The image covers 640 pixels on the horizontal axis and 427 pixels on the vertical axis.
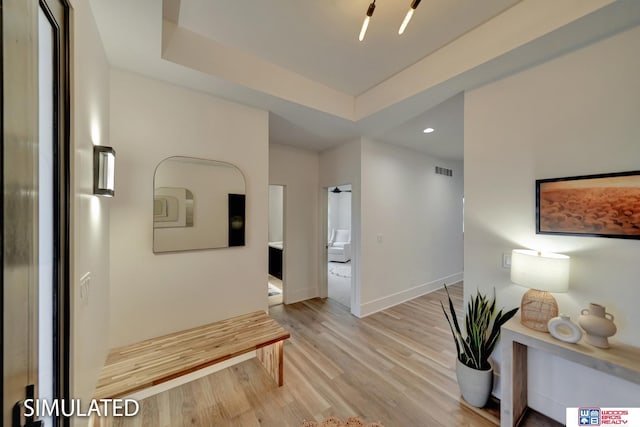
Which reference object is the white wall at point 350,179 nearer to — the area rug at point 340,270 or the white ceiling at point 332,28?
the white ceiling at point 332,28

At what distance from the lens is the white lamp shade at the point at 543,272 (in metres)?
1.52

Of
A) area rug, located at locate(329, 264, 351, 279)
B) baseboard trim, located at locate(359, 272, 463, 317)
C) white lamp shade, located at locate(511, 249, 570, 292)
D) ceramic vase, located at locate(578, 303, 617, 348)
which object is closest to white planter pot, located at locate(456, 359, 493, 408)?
ceramic vase, located at locate(578, 303, 617, 348)

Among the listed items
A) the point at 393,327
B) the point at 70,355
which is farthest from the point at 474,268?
the point at 70,355

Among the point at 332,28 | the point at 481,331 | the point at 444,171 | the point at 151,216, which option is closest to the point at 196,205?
the point at 151,216

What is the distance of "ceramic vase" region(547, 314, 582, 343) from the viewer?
4.72 feet

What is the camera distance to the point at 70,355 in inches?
41.9

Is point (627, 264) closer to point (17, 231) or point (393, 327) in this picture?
point (393, 327)

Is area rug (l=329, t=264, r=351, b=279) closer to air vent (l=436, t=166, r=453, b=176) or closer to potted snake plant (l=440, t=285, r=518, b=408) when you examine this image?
air vent (l=436, t=166, r=453, b=176)

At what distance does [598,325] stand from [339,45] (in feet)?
9.09

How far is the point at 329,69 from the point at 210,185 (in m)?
1.73

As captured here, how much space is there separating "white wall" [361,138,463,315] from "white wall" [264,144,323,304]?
3.71 feet

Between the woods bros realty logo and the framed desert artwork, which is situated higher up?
the framed desert artwork

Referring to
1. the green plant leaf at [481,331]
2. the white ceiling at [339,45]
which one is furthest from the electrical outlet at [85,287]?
the green plant leaf at [481,331]

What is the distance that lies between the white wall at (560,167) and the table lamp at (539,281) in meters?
0.19
